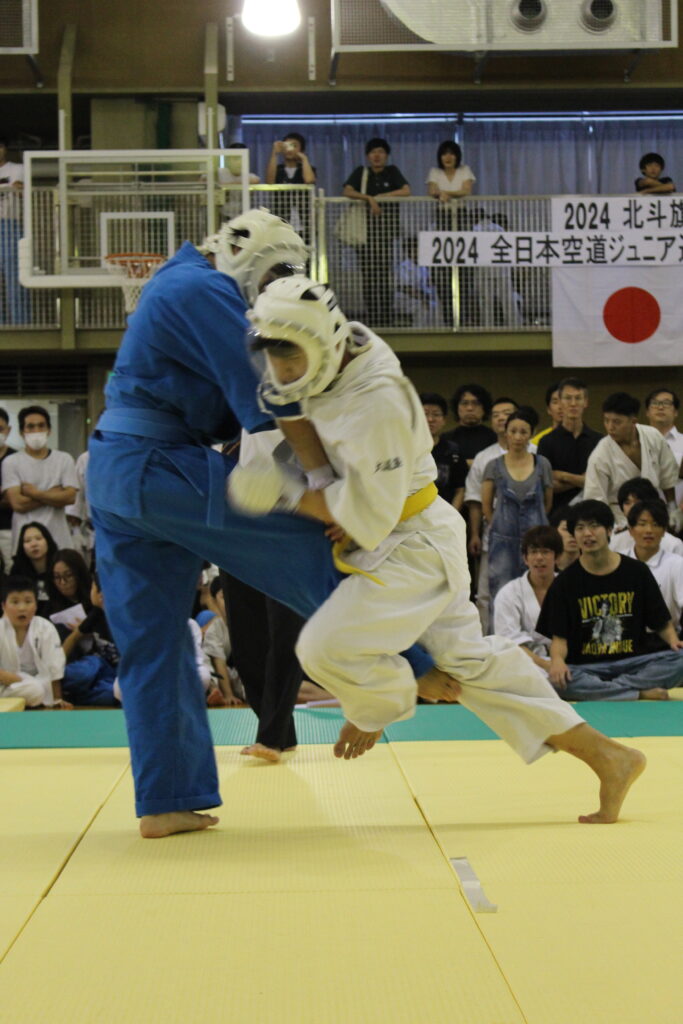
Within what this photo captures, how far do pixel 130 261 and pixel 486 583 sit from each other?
387 cm

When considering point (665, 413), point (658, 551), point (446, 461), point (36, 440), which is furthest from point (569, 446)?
point (36, 440)

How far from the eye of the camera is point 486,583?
6.42 meters

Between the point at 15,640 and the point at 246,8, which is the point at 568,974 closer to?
the point at 15,640

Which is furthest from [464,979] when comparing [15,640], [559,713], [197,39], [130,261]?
[197,39]

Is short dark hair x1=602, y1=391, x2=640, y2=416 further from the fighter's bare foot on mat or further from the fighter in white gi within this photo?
the fighter's bare foot on mat

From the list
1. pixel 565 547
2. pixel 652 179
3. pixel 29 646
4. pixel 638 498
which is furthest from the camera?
pixel 652 179

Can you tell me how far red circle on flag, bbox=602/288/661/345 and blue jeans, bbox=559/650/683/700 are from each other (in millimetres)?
4292

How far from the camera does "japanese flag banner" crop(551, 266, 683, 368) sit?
351 inches

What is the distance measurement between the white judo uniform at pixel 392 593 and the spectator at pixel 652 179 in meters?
7.83

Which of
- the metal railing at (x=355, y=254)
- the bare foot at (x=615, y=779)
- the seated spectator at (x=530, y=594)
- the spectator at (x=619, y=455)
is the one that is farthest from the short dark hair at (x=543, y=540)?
the metal railing at (x=355, y=254)

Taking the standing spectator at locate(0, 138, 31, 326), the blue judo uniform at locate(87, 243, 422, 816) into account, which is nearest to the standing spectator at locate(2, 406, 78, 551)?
the standing spectator at locate(0, 138, 31, 326)

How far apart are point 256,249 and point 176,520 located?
1.99 ft

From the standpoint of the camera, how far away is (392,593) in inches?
96.3

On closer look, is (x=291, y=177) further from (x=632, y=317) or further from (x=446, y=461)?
(x=446, y=461)
